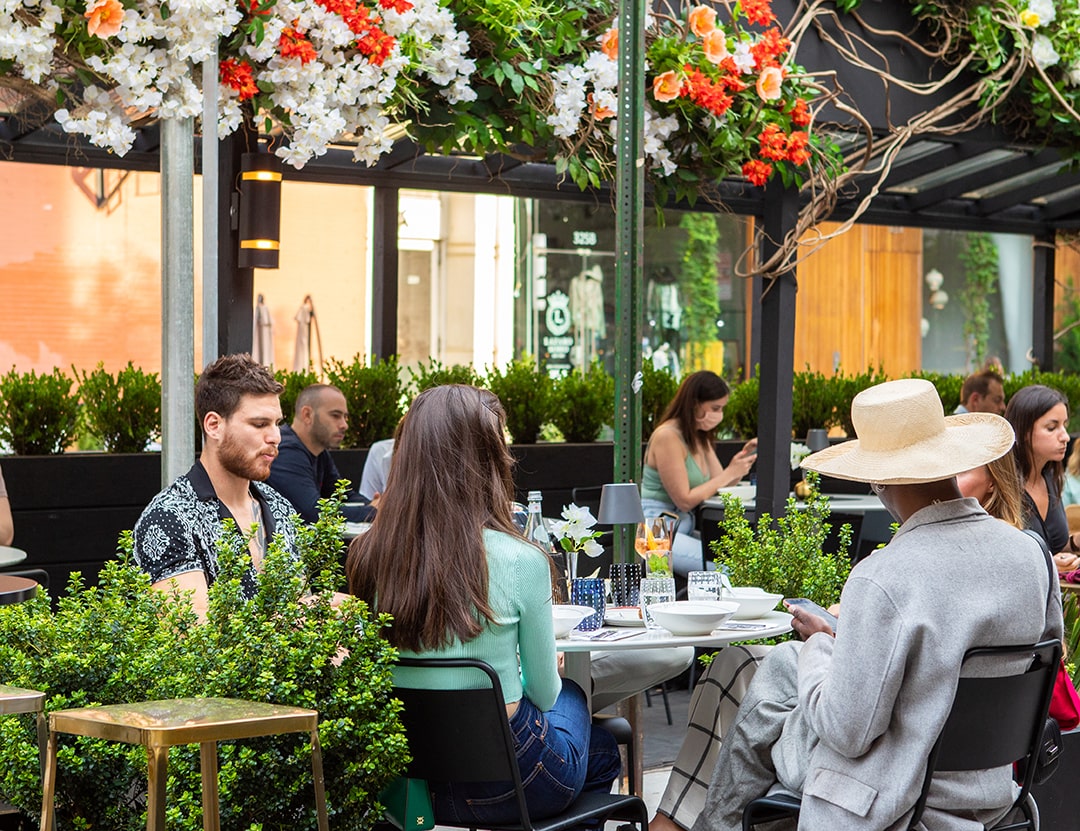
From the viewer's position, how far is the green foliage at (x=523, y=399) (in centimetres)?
809

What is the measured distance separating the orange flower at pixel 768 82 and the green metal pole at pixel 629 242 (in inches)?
48.3

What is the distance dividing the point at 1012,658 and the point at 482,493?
1.15 meters

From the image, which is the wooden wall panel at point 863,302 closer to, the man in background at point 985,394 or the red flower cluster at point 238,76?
the man in background at point 985,394

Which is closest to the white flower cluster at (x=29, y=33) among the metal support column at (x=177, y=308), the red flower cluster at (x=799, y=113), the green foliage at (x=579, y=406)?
the metal support column at (x=177, y=308)

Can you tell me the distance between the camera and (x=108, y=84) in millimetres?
3822

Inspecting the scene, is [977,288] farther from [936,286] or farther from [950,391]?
[950,391]

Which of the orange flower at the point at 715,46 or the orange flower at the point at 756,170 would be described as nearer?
the orange flower at the point at 715,46

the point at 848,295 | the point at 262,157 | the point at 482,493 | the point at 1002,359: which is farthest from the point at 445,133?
the point at 1002,359

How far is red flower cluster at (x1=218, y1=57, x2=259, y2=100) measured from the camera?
4.04m

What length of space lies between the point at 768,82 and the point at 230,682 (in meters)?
3.56

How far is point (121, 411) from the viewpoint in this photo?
6840 mm

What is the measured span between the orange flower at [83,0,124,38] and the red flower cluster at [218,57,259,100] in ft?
1.55

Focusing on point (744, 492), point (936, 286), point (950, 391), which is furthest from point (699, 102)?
point (936, 286)

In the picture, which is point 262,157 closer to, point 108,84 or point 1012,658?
point 108,84
